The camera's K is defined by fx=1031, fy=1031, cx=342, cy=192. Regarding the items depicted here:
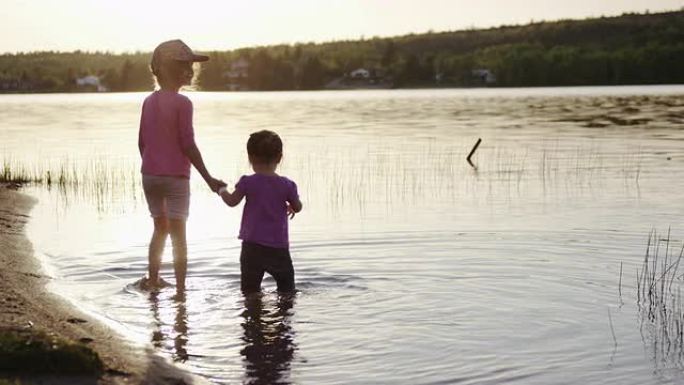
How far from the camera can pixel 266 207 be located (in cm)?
913

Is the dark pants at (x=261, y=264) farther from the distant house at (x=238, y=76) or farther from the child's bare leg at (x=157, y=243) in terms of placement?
the distant house at (x=238, y=76)

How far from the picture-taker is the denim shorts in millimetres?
9367

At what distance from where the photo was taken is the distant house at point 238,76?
18462cm

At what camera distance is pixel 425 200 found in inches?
757

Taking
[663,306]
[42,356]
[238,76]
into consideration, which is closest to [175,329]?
[42,356]

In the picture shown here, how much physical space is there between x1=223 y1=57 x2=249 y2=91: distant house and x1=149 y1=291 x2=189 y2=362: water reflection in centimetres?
17576

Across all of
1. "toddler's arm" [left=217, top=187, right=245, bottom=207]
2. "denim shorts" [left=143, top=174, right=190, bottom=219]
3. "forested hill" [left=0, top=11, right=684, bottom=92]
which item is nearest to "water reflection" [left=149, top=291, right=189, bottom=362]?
"denim shorts" [left=143, top=174, right=190, bottom=219]

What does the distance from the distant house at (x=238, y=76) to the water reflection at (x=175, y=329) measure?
176m

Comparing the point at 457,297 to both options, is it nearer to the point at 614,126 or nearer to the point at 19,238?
the point at 19,238

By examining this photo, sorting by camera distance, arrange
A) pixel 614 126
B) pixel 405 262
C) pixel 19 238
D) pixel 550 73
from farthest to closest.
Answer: pixel 550 73 < pixel 614 126 < pixel 19 238 < pixel 405 262

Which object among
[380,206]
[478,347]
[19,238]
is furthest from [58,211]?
[478,347]

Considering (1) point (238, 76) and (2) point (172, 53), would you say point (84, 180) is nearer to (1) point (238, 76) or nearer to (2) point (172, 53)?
(2) point (172, 53)

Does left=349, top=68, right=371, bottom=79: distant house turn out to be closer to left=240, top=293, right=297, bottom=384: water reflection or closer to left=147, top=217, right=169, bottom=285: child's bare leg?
left=147, top=217, right=169, bottom=285: child's bare leg

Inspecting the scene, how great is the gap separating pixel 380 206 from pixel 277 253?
9.12m
